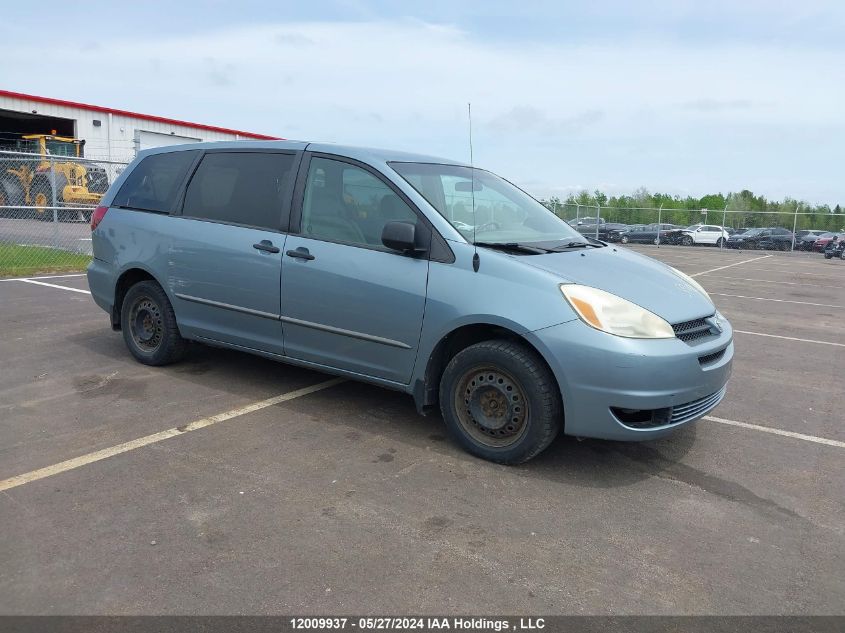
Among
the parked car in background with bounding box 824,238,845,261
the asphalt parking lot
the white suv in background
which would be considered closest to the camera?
the asphalt parking lot

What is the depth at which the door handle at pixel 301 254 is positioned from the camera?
14.9 ft

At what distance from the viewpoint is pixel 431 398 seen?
13.8ft

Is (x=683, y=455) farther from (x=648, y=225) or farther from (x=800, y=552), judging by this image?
(x=648, y=225)

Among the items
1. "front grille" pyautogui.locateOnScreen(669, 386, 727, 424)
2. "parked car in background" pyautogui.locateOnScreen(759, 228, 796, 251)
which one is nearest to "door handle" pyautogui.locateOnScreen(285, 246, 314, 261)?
"front grille" pyautogui.locateOnScreen(669, 386, 727, 424)

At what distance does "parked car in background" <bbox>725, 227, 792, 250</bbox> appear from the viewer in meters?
34.3

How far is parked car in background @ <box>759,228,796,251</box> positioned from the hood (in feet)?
110

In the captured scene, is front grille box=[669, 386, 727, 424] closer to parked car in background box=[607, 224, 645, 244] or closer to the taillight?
the taillight

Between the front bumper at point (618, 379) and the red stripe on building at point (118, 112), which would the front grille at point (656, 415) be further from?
the red stripe on building at point (118, 112)

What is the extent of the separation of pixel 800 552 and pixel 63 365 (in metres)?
5.37

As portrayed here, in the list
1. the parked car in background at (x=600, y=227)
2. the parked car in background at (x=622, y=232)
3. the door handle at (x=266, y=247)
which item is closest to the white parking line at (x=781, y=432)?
the door handle at (x=266, y=247)

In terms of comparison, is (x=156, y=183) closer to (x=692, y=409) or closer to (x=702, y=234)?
(x=692, y=409)

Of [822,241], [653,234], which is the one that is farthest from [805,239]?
[653,234]

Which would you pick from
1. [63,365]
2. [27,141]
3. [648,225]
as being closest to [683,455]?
[63,365]

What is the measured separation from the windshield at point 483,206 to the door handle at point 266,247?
39.1 inches
